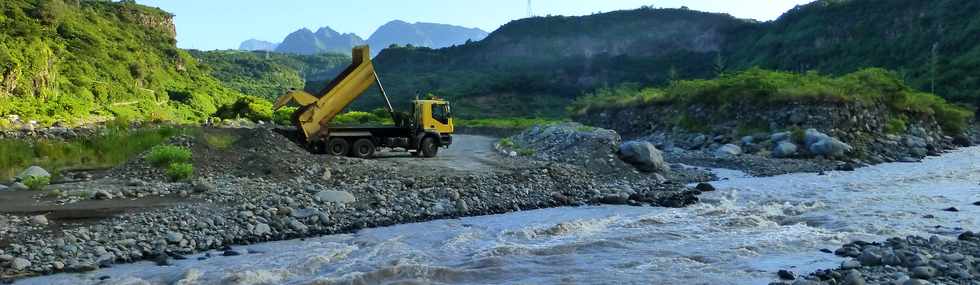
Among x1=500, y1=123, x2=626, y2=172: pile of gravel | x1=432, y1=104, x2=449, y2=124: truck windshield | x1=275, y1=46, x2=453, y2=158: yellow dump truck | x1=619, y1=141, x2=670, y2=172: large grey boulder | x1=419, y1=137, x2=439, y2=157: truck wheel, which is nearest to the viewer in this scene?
x1=619, y1=141, x2=670, y2=172: large grey boulder

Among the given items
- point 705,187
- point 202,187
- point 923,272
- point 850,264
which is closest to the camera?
point 923,272

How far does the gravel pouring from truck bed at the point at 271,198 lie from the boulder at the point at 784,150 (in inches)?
355

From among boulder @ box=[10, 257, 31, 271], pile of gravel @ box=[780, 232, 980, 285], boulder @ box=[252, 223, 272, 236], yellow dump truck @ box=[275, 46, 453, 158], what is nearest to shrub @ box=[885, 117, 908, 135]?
yellow dump truck @ box=[275, 46, 453, 158]

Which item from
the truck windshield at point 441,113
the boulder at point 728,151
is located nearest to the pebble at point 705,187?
the boulder at point 728,151

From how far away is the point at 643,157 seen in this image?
20312 mm

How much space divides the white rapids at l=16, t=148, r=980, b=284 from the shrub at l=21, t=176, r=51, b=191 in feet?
20.1

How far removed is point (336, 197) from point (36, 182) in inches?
248

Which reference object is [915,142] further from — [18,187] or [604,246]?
[18,187]

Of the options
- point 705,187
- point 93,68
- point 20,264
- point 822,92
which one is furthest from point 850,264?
point 93,68

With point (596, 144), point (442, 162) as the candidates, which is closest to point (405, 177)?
point (442, 162)

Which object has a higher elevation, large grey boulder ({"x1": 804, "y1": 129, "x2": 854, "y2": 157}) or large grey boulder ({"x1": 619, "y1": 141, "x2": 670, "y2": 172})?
large grey boulder ({"x1": 619, "y1": 141, "x2": 670, "y2": 172})

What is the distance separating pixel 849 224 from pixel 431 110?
14.8 m

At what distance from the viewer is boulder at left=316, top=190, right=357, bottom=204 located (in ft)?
43.3

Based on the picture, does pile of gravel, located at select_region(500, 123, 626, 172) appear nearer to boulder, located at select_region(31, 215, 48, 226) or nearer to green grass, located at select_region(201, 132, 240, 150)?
green grass, located at select_region(201, 132, 240, 150)
